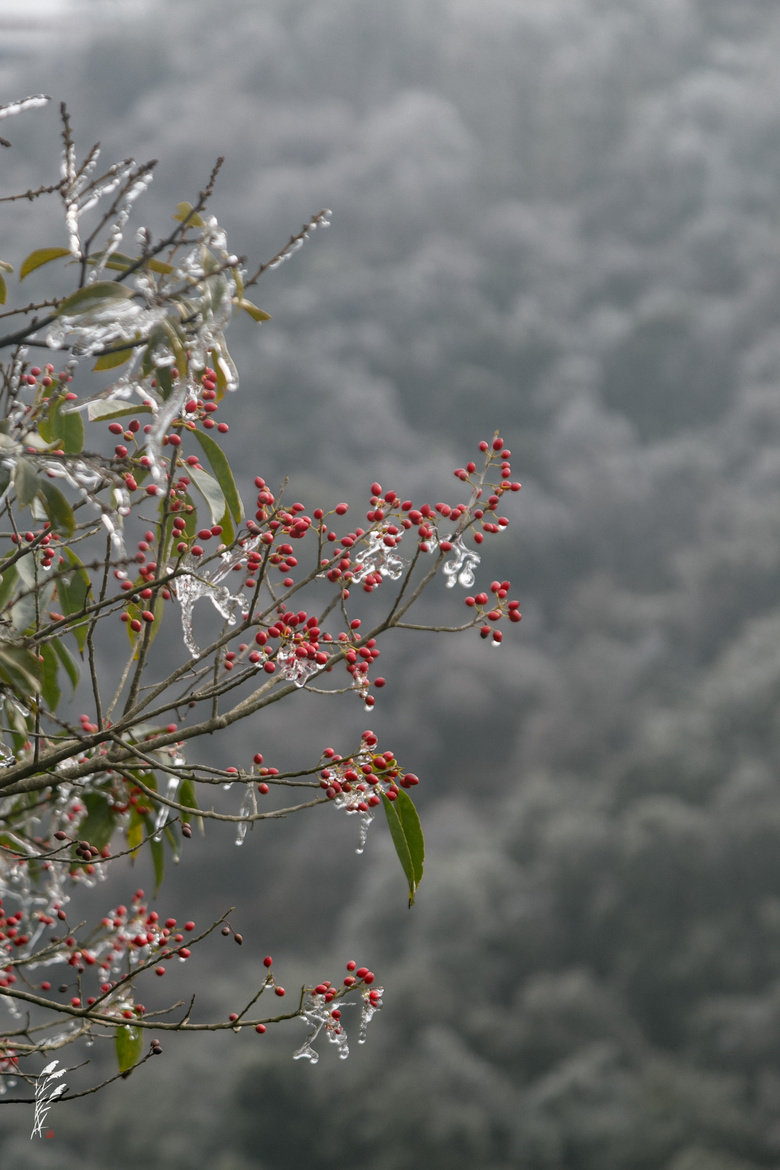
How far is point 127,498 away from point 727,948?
35.0 metres

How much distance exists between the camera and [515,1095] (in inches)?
1268

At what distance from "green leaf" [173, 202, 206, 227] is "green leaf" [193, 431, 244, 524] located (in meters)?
0.44

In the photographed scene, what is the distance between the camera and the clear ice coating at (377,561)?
6.33ft

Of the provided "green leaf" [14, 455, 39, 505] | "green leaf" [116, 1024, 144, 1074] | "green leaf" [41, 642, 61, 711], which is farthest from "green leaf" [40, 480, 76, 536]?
"green leaf" [116, 1024, 144, 1074]

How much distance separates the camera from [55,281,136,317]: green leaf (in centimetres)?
137

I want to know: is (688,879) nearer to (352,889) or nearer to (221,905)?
(352,889)

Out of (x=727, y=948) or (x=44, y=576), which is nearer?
(x=44, y=576)

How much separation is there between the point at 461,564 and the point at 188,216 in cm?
82

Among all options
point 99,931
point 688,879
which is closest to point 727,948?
point 688,879

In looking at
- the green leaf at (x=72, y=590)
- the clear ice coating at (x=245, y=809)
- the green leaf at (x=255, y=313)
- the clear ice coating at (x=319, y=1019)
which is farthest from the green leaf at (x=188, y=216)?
the clear ice coating at (x=319, y=1019)

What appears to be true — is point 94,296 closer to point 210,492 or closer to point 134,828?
point 210,492

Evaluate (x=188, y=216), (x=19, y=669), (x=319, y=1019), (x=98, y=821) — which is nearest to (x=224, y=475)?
(x=188, y=216)

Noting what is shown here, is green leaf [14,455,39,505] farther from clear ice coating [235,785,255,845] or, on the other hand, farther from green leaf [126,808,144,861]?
green leaf [126,808,144,861]

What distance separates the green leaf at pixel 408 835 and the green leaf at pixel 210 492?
627 millimetres
